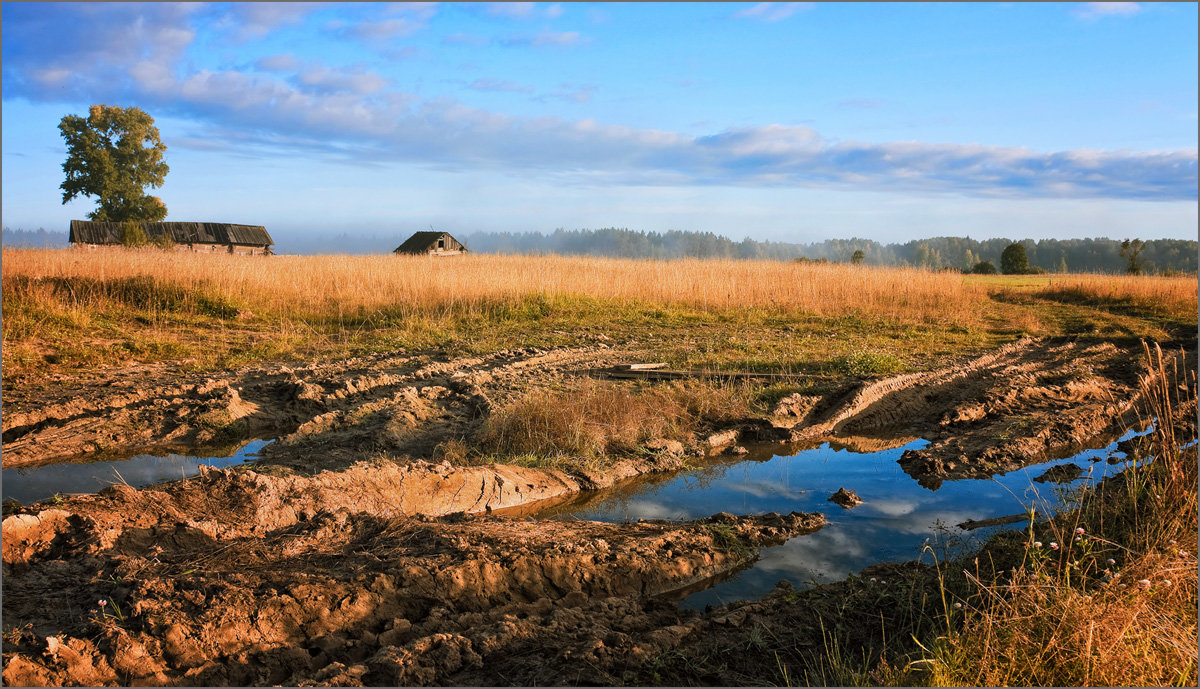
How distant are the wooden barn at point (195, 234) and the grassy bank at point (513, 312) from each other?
20.8 m

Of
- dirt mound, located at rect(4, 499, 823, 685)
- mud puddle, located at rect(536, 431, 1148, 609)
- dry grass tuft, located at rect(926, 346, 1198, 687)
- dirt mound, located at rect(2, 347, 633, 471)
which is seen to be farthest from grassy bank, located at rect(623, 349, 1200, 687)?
dirt mound, located at rect(2, 347, 633, 471)

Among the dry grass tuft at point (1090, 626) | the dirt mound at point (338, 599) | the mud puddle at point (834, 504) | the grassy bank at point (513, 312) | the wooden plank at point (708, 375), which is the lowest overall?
the mud puddle at point (834, 504)

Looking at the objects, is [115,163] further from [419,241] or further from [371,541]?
[371,541]

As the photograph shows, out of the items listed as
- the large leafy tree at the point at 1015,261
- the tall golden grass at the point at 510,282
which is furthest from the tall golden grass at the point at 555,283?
the large leafy tree at the point at 1015,261

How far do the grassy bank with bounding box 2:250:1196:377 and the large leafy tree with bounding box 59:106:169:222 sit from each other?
2614 cm

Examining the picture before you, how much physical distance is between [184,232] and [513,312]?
1232 inches

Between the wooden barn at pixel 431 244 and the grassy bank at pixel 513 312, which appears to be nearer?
the grassy bank at pixel 513 312

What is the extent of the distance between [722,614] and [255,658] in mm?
2287

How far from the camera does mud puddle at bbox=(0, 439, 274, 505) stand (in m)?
5.83

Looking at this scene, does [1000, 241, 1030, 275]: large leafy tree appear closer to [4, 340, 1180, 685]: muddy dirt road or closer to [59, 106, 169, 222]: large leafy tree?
[4, 340, 1180, 685]: muddy dirt road

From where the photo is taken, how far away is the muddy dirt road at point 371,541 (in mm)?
3217

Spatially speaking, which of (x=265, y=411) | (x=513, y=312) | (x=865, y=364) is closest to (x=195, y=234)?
(x=513, y=312)

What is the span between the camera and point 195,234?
37969 mm

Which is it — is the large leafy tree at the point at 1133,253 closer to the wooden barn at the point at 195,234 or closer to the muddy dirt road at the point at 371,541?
the muddy dirt road at the point at 371,541
